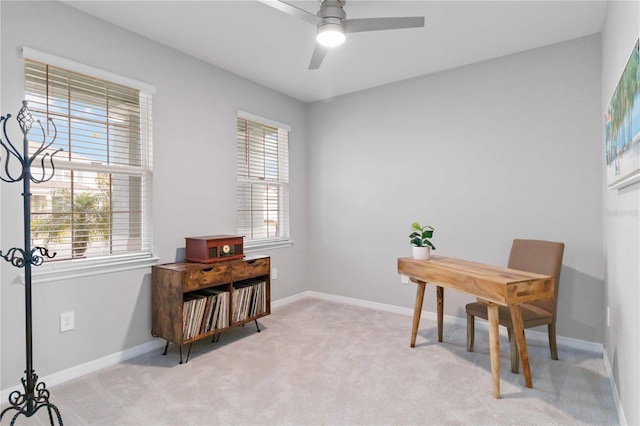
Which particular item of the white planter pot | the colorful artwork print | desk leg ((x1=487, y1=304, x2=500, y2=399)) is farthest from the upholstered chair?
the colorful artwork print

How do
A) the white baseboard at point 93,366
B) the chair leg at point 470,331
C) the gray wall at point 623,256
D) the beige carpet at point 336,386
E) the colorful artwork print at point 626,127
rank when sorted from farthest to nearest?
the chair leg at point 470,331
the white baseboard at point 93,366
the beige carpet at point 336,386
the gray wall at point 623,256
the colorful artwork print at point 626,127

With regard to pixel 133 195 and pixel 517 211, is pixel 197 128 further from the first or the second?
pixel 517 211

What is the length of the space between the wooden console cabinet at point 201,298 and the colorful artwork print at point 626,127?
271 centimetres

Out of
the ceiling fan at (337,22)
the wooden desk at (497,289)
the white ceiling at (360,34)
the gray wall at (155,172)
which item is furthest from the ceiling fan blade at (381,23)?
the gray wall at (155,172)

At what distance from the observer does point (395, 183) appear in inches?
156

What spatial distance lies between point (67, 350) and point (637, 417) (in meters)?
3.23

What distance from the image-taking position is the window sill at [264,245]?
3.86 metres

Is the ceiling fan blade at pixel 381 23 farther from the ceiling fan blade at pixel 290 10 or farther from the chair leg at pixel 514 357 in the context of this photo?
the chair leg at pixel 514 357

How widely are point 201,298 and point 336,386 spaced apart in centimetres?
126

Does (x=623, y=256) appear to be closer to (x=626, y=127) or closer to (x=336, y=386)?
(x=626, y=127)

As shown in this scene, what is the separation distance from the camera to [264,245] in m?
4.03

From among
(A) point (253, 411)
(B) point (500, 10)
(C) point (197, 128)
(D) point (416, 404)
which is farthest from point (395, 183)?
(A) point (253, 411)

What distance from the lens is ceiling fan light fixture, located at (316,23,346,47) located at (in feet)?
7.00

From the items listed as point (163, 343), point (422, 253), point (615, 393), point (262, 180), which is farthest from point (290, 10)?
point (615, 393)
